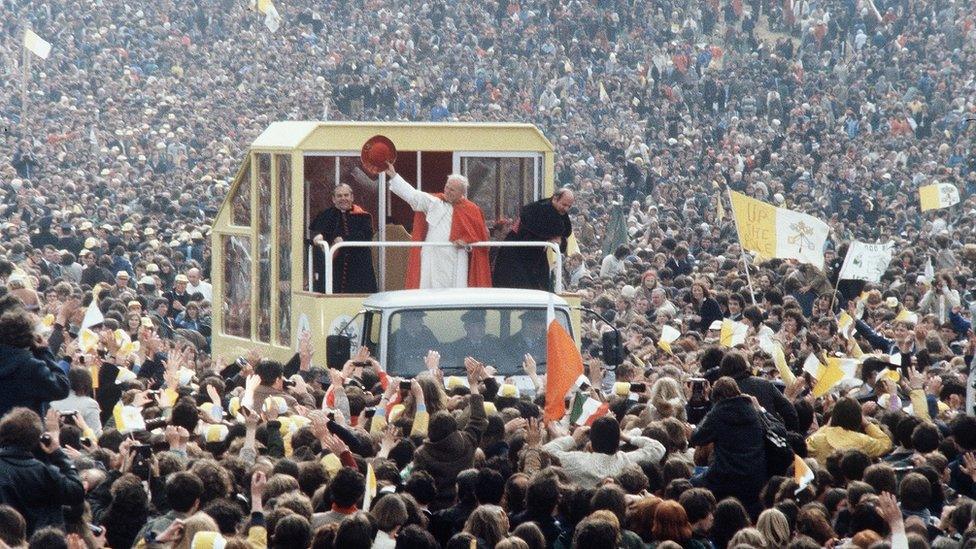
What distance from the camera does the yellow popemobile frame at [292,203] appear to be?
1544cm

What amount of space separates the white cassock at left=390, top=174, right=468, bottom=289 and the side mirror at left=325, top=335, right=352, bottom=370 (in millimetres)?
2203

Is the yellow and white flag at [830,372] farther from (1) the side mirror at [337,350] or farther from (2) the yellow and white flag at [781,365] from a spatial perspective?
(1) the side mirror at [337,350]

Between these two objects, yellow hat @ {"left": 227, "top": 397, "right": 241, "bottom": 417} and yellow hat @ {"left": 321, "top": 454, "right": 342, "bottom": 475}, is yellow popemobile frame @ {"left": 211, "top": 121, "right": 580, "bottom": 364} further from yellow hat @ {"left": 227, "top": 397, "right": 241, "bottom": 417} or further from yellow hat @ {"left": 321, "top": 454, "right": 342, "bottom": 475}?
yellow hat @ {"left": 321, "top": 454, "right": 342, "bottom": 475}

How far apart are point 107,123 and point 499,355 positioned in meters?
31.3

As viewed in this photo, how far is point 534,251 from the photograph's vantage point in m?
15.8

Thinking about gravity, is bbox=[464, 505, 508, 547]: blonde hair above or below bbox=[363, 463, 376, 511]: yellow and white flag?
below

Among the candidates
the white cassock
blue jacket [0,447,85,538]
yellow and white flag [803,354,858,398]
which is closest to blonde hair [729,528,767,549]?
blue jacket [0,447,85,538]

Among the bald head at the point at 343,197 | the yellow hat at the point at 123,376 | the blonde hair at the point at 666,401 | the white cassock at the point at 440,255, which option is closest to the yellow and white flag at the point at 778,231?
the white cassock at the point at 440,255

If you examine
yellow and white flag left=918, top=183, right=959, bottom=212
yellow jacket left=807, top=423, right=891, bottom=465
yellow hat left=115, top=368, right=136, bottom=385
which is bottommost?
yellow and white flag left=918, top=183, right=959, bottom=212

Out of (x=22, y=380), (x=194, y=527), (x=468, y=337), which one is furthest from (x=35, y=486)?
(x=468, y=337)

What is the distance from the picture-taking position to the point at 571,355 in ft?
39.2

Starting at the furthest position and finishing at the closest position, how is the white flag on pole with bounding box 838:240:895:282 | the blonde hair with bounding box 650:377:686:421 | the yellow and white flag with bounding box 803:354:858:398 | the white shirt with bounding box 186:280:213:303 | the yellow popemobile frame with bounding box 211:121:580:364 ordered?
1. the white shirt with bounding box 186:280:213:303
2. the white flag on pole with bounding box 838:240:895:282
3. the yellow popemobile frame with bounding box 211:121:580:364
4. the yellow and white flag with bounding box 803:354:858:398
5. the blonde hair with bounding box 650:377:686:421

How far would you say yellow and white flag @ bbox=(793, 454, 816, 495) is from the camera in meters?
9.12

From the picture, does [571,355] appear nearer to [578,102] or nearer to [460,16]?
[578,102]
